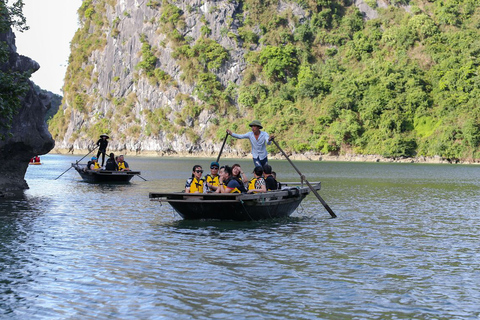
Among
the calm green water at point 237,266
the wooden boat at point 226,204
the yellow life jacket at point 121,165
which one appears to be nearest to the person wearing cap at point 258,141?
the wooden boat at point 226,204

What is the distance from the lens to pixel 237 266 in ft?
37.3

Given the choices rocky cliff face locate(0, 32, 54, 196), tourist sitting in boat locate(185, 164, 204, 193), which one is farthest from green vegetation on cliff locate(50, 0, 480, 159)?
tourist sitting in boat locate(185, 164, 204, 193)

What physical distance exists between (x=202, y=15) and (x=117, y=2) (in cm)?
2878

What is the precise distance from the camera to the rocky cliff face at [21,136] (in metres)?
26.1

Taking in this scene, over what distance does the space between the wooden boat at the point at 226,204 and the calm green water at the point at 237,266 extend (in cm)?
34

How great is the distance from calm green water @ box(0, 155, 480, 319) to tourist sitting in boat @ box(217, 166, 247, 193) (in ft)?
3.48

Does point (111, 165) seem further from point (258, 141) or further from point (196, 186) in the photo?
point (196, 186)

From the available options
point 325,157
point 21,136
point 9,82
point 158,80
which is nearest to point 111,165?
point 21,136

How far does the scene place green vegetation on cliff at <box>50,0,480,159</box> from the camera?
3661 inches

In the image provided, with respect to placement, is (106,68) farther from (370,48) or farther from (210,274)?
(210,274)

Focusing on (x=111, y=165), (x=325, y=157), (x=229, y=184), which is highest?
(x=325, y=157)

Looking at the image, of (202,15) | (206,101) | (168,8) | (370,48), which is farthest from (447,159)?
(168,8)

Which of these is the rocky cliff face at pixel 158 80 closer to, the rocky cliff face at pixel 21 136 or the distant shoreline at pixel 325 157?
the distant shoreline at pixel 325 157

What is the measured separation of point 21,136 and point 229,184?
45.1ft
